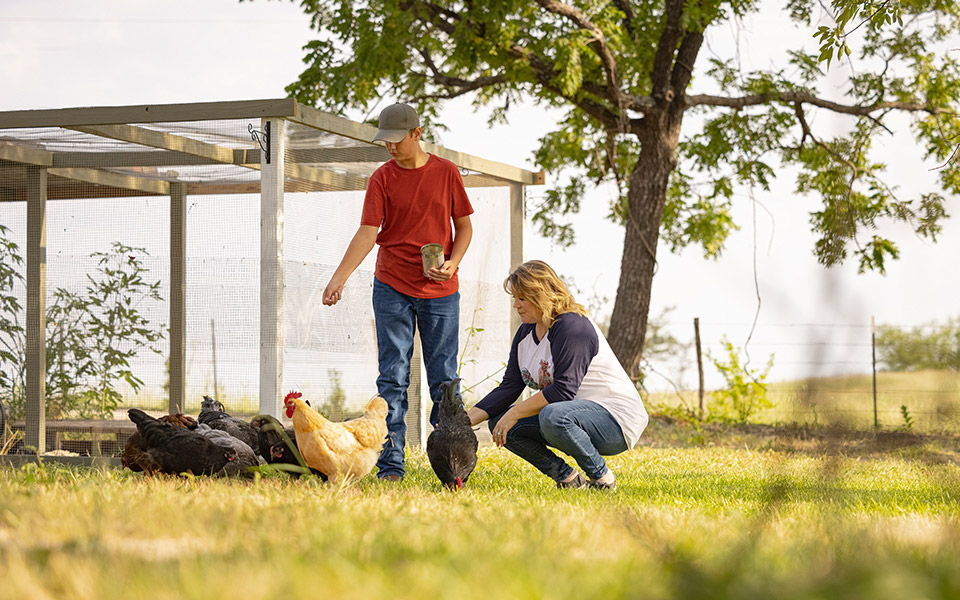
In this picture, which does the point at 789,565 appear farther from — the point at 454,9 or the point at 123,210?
the point at 454,9

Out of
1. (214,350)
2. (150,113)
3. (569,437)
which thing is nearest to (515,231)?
(214,350)

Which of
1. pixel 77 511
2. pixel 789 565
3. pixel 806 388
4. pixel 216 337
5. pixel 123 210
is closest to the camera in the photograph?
pixel 806 388

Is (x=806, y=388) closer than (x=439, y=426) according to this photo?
Yes

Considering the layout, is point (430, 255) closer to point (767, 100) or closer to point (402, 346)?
point (402, 346)

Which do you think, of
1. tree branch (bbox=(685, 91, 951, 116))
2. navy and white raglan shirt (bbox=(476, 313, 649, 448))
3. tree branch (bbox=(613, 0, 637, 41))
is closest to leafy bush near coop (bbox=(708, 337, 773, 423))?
tree branch (bbox=(685, 91, 951, 116))

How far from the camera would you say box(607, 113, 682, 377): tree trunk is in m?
10.6

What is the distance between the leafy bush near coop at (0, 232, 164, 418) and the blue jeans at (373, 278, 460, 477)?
245 cm

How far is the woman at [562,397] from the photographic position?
4266 millimetres

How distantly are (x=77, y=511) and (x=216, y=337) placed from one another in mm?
3232

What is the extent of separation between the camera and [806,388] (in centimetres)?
156

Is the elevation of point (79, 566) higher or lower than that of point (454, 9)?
lower

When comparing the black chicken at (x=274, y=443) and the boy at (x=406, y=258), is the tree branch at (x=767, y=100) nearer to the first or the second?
the boy at (x=406, y=258)

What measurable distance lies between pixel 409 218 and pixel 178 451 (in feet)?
5.71

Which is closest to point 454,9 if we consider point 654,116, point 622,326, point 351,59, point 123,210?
point 351,59
